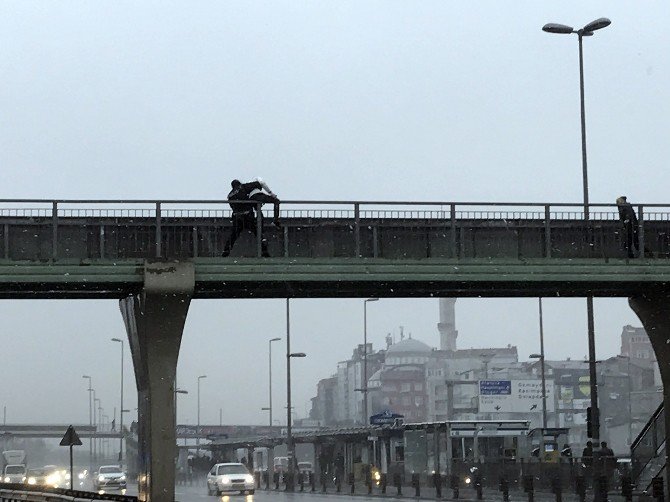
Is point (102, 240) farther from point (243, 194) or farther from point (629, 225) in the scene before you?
point (629, 225)

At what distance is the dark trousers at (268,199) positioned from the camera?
30.7 metres

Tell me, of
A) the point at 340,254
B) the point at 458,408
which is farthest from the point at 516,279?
the point at 458,408

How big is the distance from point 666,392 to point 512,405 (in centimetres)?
7941

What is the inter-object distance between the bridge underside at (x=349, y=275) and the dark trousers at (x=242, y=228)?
1.83 feet

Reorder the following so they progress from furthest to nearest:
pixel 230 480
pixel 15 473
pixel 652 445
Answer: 1. pixel 15 473
2. pixel 230 480
3. pixel 652 445

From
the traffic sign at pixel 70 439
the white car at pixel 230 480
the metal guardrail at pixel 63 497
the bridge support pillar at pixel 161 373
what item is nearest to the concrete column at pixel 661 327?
the bridge support pillar at pixel 161 373

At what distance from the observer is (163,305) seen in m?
30.3

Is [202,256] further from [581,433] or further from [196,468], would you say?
[581,433]

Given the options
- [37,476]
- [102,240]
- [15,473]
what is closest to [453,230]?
[102,240]

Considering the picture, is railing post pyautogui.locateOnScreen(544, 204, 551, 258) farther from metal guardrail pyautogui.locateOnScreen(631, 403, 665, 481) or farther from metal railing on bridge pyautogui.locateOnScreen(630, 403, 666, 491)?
metal guardrail pyautogui.locateOnScreen(631, 403, 665, 481)

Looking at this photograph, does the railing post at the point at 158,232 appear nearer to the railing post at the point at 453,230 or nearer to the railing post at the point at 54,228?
the railing post at the point at 54,228

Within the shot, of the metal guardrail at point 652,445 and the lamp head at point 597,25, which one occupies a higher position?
the lamp head at point 597,25

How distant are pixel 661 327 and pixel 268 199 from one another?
1008 cm

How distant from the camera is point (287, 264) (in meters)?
30.0
